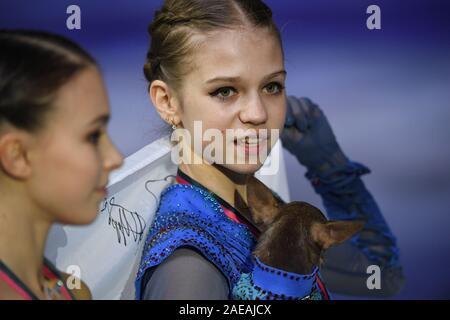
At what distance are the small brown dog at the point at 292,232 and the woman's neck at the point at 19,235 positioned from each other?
0.40 m

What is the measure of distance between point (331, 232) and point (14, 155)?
0.60 meters

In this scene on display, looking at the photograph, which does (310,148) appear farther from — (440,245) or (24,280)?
(24,280)

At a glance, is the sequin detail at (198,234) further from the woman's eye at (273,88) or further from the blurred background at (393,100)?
the blurred background at (393,100)

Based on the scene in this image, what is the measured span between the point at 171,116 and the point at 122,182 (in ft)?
0.85

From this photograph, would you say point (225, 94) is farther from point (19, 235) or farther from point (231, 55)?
point (19, 235)

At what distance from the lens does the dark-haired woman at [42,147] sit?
2.94 ft

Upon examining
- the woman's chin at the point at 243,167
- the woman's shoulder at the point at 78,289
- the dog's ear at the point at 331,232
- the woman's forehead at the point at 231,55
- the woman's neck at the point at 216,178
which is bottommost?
the woman's shoulder at the point at 78,289

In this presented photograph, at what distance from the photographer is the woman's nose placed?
3.92ft

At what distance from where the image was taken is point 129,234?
4.76 ft

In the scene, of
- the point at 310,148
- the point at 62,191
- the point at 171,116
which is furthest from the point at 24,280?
the point at 310,148

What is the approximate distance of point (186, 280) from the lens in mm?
1079

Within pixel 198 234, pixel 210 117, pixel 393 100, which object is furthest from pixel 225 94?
pixel 393 100
